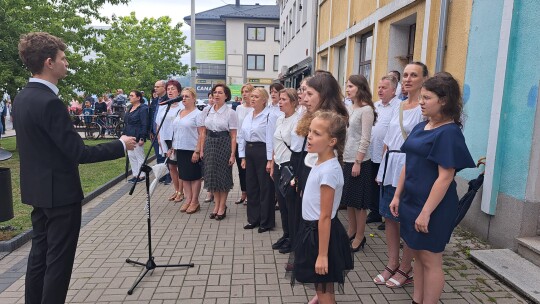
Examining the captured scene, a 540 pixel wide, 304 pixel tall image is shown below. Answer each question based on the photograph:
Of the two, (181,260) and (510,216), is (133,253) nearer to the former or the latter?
(181,260)

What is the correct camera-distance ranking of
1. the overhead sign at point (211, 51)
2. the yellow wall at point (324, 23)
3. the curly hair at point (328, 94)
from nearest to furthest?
the curly hair at point (328, 94)
the yellow wall at point (324, 23)
the overhead sign at point (211, 51)

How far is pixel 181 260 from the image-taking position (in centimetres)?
438

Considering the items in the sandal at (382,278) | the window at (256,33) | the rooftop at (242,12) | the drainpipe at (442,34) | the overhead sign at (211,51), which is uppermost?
the rooftop at (242,12)

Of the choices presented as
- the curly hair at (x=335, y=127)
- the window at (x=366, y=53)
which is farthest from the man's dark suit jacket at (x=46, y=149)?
the window at (x=366, y=53)

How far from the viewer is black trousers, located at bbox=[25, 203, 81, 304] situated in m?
2.92

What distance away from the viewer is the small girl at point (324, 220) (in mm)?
Result: 2691

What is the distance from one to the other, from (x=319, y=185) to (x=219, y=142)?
3123mm

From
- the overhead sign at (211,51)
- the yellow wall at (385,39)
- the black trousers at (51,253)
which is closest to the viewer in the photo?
the black trousers at (51,253)

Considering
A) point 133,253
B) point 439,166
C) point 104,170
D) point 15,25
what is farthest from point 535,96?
point 15,25

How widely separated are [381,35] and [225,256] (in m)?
6.06

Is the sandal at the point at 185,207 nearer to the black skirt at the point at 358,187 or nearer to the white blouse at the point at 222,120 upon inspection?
the white blouse at the point at 222,120

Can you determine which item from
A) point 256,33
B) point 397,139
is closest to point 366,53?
point 397,139

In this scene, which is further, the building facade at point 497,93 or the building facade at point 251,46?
the building facade at point 251,46

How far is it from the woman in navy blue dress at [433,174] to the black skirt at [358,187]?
4.82 feet
